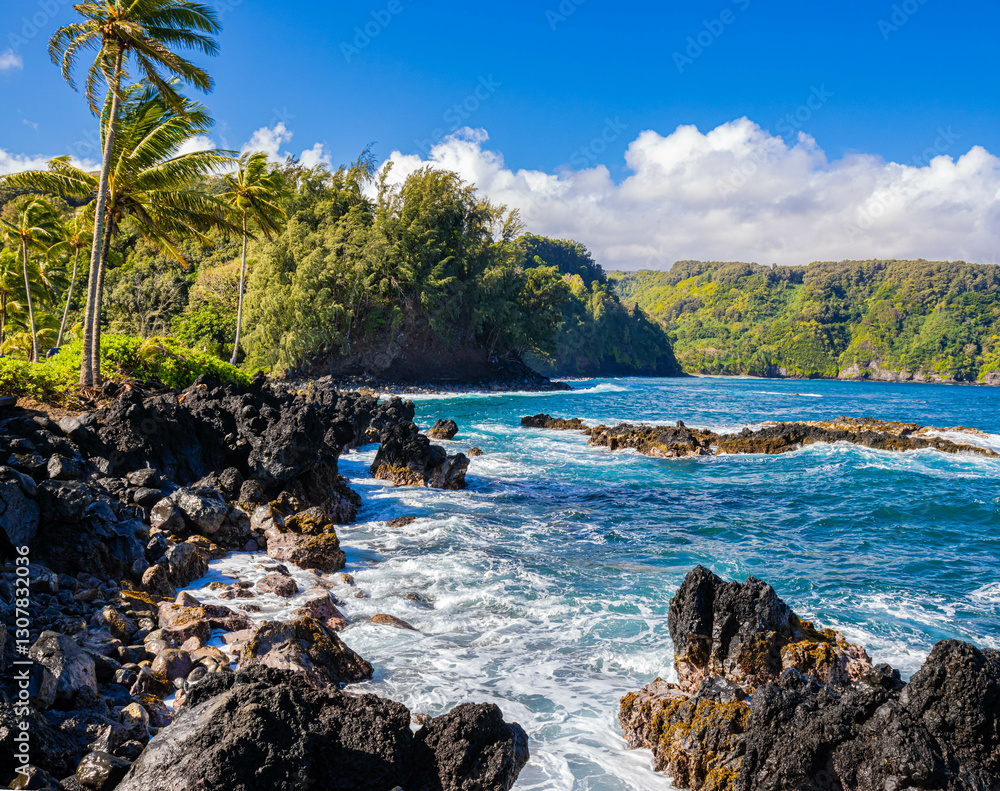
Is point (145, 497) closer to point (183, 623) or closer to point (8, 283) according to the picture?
point (183, 623)

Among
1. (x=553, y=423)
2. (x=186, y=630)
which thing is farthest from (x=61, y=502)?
(x=553, y=423)

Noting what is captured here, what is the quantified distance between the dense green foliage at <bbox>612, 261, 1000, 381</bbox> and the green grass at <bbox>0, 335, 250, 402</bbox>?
146 meters

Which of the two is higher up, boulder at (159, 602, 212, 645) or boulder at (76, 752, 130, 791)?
boulder at (76, 752, 130, 791)

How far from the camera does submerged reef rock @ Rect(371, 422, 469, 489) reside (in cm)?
1680

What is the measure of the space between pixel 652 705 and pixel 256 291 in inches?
1893

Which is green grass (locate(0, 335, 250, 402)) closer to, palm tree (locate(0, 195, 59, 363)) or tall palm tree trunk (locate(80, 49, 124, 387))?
tall palm tree trunk (locate(80, 49, 124, 387))

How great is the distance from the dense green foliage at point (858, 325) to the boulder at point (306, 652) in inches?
5982

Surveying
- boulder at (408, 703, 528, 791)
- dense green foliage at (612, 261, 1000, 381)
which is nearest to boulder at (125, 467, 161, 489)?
boulder at (408, 703, 528, 791)

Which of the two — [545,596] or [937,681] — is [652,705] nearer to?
[937,681]

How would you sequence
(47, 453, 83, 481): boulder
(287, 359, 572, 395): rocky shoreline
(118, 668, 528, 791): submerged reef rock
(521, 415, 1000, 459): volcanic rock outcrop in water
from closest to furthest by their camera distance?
(118, 668, 528, 791): submerged reef rock
(47, 453, 83, 481): boulder
(521, 415, 1000, 459): volcanic rock outcrop in water
(287, 359, 572, 395): rocky shoreline

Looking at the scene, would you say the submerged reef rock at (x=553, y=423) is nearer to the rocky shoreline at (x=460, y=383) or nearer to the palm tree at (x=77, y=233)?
the rocky shoreline at (x=460, y=383)

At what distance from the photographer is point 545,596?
9008 mm

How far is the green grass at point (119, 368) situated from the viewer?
1366cm

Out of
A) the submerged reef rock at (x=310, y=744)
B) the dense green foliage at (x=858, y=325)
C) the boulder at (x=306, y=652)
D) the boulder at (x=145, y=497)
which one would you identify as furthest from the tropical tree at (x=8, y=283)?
the dense green foliage at (x=858, y=325)
